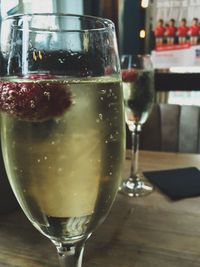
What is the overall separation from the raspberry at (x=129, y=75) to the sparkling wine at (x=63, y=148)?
462 mm

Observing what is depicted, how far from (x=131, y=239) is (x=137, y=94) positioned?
1.14 ft

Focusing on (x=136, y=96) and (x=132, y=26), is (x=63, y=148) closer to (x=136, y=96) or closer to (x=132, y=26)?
(x=136, y=96)

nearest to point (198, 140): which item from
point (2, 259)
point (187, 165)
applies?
point (187, 165)

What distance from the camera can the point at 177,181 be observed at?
30.7 inches

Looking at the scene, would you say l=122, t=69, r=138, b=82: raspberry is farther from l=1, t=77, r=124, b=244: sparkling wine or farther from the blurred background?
the blurred background

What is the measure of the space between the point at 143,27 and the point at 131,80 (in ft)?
5.40

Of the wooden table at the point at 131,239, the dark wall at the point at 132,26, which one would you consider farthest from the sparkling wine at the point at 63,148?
the dark wall at the point at 132,26

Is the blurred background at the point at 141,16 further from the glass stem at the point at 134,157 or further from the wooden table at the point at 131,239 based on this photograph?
the wooden table at the point at 131,239

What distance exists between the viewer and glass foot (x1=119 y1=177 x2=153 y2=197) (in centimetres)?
71

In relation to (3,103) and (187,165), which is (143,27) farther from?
(3,103)

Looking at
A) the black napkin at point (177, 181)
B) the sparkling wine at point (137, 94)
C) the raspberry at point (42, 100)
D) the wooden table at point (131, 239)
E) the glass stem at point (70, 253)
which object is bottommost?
the black napkin at point (177, 181)

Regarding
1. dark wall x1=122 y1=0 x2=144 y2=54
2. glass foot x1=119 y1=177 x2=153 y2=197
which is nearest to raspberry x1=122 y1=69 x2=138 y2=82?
glass foot x1=119 y1=177 x2=153 y2=197

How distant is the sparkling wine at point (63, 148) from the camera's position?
30 cm

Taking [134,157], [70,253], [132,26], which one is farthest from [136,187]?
[132,26]
